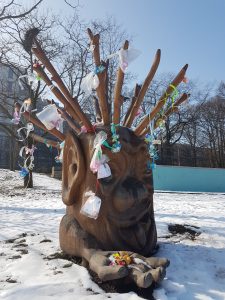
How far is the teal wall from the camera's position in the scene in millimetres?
18797

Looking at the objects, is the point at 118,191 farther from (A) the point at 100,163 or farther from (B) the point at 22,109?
(B) the point at 22,109

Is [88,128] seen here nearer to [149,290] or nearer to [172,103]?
[172,103]

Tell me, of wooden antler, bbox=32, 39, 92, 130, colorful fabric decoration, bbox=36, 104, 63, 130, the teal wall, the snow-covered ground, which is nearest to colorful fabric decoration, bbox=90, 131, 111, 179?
wooden antler, bbox=32, 39, 92, 130

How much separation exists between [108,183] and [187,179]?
16.1 meters

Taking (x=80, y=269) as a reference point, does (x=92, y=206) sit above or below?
above

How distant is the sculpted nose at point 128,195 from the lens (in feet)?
11.8

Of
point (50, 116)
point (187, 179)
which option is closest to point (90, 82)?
point (50, 116)

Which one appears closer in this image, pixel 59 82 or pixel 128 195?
pixel 128 195

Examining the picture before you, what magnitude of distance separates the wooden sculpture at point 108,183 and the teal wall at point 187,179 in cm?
1469

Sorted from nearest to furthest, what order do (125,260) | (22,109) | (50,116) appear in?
(125,260), (50,116), (22,109)

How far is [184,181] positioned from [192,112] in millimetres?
14267

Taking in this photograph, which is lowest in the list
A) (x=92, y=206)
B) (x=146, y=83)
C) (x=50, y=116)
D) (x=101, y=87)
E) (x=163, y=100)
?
(x=92, y=206)

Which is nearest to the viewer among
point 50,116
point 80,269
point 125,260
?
point 125,260

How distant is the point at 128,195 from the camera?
3.60 m
